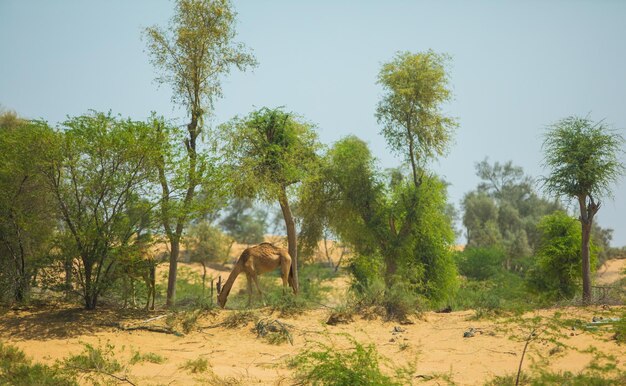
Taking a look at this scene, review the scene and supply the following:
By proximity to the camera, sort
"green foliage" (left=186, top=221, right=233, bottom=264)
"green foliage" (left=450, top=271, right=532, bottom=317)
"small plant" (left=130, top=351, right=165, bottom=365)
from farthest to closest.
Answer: "green foliage" (left=186, top=221, right=233, bottom=264) → "green foliage" (left=450, top=271, right=532, bottom=317) → "small plant" (left=130, top=351, right=165, bottom=365)

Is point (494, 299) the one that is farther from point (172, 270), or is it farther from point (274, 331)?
point (172, 270)

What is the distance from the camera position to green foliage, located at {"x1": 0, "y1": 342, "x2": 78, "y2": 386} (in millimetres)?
11461

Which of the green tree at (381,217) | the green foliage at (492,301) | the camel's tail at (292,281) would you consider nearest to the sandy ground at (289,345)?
the green foliage at (492,301)

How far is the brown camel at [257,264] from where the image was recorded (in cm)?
1930

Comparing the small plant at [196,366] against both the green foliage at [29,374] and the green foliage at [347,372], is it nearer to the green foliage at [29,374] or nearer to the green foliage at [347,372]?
the green foliage at [347,372]

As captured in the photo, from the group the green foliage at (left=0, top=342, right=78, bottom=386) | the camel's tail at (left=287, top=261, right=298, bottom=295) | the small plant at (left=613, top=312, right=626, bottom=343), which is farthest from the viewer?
the camel's tail at (left=287, top=261, right=298, bottom=295)

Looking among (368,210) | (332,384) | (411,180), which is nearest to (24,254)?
(332,384)

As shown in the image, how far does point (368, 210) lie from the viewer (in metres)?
25.7

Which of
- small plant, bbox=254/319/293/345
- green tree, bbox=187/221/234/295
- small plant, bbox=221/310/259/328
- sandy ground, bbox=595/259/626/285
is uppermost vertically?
green tree, bbox=187/221/234/295

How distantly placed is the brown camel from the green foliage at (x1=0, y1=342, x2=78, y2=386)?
286 inches

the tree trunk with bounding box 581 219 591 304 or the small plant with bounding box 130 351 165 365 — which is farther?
the tree trunk with bounding box 581 219 591 304

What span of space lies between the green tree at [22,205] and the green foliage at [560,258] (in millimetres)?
18278

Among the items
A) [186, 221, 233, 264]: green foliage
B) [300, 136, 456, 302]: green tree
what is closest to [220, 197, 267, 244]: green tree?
[186, 221, 233, 264]: green foliage

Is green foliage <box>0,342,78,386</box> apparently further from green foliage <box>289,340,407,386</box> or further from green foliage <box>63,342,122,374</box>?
green foliage <box>289,340,407,386</box>
